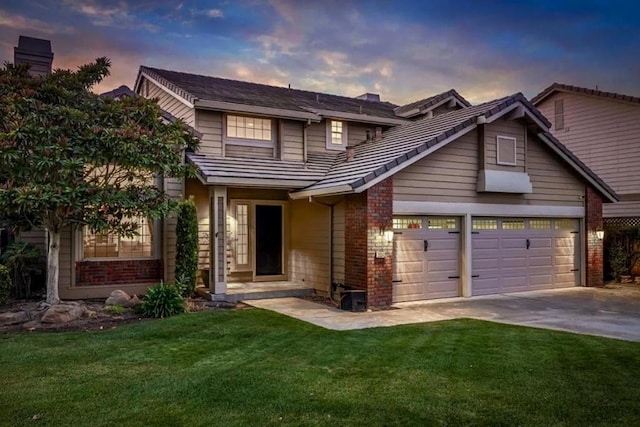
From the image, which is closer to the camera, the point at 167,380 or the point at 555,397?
the point at 555,397

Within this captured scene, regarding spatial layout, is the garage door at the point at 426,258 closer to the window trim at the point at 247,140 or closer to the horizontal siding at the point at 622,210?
the window trim at the point at 247,140

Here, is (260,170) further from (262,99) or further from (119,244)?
(119,244)

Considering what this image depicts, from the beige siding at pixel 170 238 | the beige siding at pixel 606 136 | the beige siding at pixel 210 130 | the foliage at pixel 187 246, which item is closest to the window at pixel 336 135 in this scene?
the beige siding at pixel 210 130

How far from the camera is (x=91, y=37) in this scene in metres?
13.3

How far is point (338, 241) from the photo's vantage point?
11133 mm

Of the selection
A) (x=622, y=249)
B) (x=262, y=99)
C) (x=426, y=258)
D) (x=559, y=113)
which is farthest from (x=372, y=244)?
(x=559, y=113)

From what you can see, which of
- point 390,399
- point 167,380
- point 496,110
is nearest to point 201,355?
point 167,380

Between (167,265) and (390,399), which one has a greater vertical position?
(167,265)

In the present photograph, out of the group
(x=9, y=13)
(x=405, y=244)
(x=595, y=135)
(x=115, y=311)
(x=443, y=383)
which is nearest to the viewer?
(x=443, y=383)

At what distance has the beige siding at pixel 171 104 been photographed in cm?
1271

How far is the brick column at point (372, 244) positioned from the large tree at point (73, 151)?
3805 mm

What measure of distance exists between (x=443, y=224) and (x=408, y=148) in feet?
7.10

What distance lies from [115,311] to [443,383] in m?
6.48

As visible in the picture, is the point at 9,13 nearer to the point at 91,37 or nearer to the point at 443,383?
the point at 91,37
